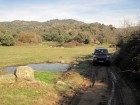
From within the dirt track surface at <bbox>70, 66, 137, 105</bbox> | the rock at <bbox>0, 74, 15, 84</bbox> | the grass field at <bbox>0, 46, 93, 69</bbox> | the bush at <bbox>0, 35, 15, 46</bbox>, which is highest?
the bush at <bbox>0, 35, 15, 46</bbox>

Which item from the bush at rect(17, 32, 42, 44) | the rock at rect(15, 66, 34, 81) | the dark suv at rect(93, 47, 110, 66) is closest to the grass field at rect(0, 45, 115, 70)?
the dark suv at rect(93, 47, 110, 66)

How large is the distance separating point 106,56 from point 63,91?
18.7 meters

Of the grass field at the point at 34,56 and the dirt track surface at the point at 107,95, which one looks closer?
the dirt track surface at the point at 107,95

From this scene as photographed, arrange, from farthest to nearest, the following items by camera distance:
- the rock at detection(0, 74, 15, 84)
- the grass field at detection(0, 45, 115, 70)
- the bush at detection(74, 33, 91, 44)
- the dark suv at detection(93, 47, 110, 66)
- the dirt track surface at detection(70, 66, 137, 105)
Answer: the bush at detection(74, 33, 91, 44)
the grass field at detection(0, 45, 115, 70)
the dark suv at detection(93, 47, 110, 66)
the rock at detection(0, 74, 15, 84)
the dirt track surface at detection(70, 66, 137, 105)

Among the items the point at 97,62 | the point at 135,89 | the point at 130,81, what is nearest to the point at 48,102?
the point at 135,89

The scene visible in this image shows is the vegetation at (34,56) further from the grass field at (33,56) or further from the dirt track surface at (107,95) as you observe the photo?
the dirt track surface at (107,95)

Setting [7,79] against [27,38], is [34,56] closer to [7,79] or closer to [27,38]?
[7,79]

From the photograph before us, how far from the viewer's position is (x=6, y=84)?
795 inches

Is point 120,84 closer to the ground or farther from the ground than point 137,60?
closer to the ground

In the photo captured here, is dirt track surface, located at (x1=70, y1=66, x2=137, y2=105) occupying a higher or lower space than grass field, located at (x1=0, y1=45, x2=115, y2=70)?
higher

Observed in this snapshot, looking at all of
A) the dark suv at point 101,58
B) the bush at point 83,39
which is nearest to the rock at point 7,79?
the dark suv at point 101,58

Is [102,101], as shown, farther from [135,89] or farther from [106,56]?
[106,56]

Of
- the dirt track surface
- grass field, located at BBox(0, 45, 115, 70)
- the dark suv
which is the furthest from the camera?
grass field, located at BBox(0, 45, 115, 70)

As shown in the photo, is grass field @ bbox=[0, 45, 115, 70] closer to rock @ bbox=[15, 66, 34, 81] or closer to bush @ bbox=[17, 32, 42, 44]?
rock @ bbox=[15, 66, 34, 81]
